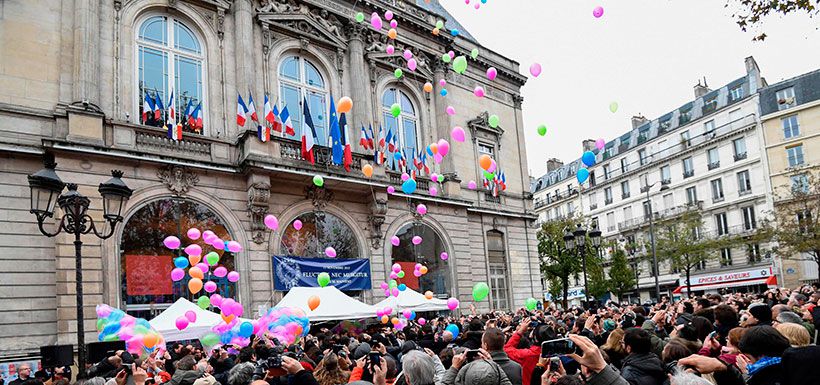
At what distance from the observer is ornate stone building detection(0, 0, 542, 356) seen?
13.6 metres

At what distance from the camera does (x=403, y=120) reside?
22.9 metres

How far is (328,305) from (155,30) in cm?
915

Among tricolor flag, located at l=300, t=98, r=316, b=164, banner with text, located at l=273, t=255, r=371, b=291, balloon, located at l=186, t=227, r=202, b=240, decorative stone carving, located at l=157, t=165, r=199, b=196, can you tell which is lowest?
banner with text, located at l=273, t=255, r=371, b=291

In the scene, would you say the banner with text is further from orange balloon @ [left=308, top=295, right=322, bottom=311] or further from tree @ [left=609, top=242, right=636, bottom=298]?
tree @ [left=609, top=242, right=636, bottom=298]

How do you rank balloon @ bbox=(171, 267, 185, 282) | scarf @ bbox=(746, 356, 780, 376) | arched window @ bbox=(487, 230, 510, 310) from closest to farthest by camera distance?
1. scarf @ bbox=(746, 356, 780, 376)
2. balloon @ bbox=(171, 267, 185, 282)
3. arched window @ bbox=(487, 230, 510, 310)

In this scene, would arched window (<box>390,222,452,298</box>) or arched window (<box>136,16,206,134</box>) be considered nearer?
arched window (<box>136,16,206,134</box>)

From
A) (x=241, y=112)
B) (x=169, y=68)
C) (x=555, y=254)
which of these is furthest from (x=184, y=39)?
(x=555, y=254)

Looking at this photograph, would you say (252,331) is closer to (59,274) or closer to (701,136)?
(59,274)

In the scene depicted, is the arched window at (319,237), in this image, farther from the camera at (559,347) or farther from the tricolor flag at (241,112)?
the camera at (559,347)

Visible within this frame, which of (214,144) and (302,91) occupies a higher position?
(302,91)

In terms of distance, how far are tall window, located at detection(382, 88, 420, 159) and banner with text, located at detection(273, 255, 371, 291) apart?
209 inches

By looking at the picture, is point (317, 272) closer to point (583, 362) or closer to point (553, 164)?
point (583, 362)

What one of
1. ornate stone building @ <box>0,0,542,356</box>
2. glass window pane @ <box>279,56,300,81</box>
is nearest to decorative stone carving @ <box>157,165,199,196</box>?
ornate stone building @ <box>0,0,542,356</box>

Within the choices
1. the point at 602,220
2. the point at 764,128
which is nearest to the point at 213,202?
the point at 764,128
